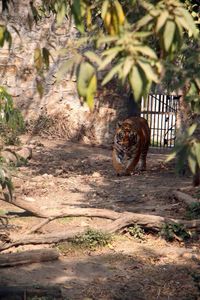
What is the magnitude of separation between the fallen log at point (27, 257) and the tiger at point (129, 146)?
4.81 m

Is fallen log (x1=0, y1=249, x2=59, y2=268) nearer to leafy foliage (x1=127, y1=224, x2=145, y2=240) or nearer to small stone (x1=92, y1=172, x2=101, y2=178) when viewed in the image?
leafy foliage (x1=127, y1=224, x2=145, y2=240)

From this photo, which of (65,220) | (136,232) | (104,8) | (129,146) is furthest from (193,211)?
(104,8)

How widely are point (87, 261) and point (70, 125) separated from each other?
24.2 ft

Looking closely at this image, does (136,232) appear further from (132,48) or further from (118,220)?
(132,48)

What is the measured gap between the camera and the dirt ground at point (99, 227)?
509cm

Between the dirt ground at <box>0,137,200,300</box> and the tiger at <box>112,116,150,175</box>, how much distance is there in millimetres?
221

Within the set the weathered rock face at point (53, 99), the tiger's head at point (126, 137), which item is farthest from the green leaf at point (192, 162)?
the weathered rock face at point (53, 99)

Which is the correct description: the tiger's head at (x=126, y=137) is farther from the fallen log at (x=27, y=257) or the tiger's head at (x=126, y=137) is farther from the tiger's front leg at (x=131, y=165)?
the fallen log at (x=27, y=257)

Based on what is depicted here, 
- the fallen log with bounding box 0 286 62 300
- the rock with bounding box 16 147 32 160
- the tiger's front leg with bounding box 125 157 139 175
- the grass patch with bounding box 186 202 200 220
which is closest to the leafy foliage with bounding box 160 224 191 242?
the grass patch with bounding box 186 202 200 220

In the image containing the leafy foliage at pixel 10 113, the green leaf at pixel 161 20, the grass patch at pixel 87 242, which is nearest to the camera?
the green leaf at pixel 161 20

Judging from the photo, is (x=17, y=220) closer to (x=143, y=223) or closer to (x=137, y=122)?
(x=143, y=223)

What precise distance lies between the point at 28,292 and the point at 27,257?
0.92m

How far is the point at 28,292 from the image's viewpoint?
180 inches

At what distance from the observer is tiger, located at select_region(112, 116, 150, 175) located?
1047 centimetres
